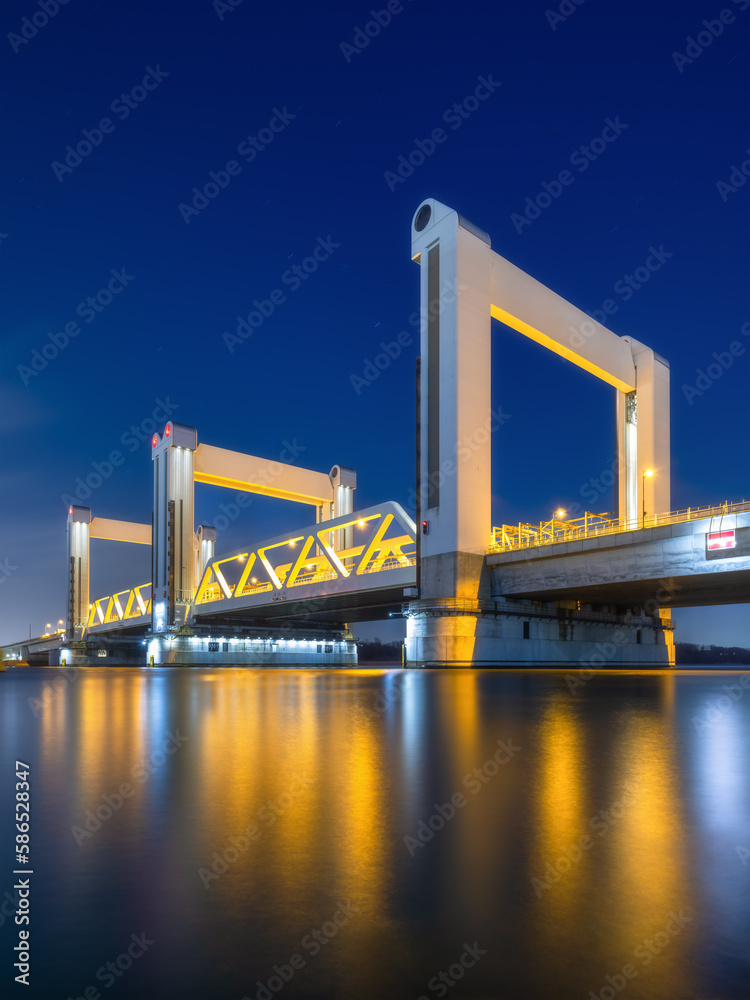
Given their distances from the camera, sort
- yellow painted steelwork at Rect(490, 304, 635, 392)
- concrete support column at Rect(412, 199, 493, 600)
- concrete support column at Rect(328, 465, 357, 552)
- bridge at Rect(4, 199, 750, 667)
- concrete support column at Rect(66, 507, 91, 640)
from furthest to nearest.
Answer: concrete support column at Rect(66, 507, 91, 640) → concrete support column at Rect(328, 465, 357, 552) → yellow painted steelwork at Rect(490, 304, 635, 392) → concrete support column at Rect(412, 199, 493, 600) → bridge at Rect(4, 199, 750, 667)

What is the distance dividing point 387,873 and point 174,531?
79.8m

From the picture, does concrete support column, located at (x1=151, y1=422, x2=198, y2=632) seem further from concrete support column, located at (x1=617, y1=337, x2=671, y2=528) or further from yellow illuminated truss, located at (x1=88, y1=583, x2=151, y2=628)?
concrete support column, located at (x1=617, y1=337, x2=671, y2=528)

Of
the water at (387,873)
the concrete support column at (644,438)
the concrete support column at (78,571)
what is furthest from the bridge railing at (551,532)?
the concrete support column at (78,571)

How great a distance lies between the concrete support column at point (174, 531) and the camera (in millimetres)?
78875

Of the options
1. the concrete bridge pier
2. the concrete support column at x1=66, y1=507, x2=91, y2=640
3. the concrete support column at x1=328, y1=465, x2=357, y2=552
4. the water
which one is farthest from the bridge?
the concrete support column at x1=66, y1=507, x2=91, y2=640

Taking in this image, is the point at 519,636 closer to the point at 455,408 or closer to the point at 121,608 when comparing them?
the point at 455,408

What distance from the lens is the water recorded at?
103 inches

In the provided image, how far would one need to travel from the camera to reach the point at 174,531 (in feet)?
262

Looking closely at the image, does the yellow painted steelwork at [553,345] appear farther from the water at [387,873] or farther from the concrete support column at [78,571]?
the concrete support column at [78,571]

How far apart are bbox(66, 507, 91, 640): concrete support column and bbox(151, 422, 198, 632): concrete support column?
105 ft

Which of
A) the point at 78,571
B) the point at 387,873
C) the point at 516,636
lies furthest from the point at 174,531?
the point at 387,873

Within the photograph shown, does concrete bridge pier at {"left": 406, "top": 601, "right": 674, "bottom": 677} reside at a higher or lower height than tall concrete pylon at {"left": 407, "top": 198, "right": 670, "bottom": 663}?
lower

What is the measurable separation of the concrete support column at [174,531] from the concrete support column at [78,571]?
32073 millimetres

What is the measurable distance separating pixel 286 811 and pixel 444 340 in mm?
43755
